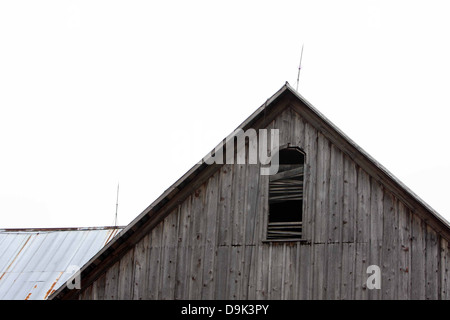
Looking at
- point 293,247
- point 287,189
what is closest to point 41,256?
point 287,189

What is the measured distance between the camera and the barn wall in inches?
555

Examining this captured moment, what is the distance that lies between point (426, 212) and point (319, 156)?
244 centimetres

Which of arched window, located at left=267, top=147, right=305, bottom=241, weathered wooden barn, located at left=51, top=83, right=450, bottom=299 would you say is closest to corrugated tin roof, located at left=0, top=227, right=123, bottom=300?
weathered wooden barn, located at left=51, top=83, right=450, bottom=299

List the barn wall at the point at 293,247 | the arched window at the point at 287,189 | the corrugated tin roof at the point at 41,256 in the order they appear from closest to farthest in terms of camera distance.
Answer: the barn wall at the point at 293,247 < the arched window at the point at 287,189 < the corrugated tin roof at the point at 41,256

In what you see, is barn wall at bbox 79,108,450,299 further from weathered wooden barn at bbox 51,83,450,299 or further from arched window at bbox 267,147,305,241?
arched window at bbox 267,147,305,241

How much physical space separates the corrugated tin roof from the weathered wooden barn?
17.0 feet

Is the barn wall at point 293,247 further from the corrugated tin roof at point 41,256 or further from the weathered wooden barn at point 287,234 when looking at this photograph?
the corrugated tin roof at point 41,256

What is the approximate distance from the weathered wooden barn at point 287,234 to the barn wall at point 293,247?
0.07ft

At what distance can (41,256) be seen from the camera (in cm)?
2238

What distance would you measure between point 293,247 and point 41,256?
10234 millimetres

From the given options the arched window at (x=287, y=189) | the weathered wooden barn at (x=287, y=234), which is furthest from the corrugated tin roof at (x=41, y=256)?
the arched window at (x=287, y=189)

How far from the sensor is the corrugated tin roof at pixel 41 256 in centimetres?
2069
